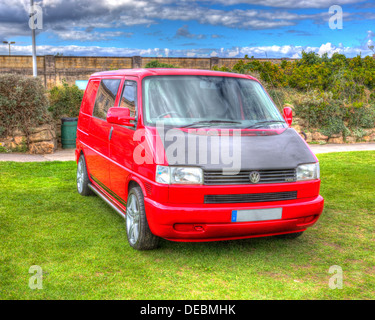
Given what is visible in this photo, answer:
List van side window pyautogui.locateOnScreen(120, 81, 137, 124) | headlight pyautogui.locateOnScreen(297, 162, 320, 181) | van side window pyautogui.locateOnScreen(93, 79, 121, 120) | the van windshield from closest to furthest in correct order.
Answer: headlight pyautogui.locateOnScreen(297, 162, 320, 181), the van windshield, van side window pyautogui.locateOnScreen(120, 81, 137, 124), van side window pyautogui.locateOnScreen(93, 79, 121, 120)

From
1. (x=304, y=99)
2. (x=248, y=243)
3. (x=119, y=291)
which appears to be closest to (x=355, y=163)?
(x=304, y=99)

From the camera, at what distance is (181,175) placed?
4234 millimetres

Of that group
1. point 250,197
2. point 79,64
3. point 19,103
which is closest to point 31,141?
point 19,103

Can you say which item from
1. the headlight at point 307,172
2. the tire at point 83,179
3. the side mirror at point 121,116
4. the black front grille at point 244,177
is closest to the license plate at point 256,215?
the black front grille at point 244,177

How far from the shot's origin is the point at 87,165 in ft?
23.1

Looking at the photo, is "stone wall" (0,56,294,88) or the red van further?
"stone wall" (0,56,294,88)

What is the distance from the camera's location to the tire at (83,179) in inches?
281

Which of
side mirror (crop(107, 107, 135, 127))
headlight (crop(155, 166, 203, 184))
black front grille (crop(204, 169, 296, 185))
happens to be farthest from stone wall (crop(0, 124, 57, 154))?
black front grille (crop(204, 169, 296, 185))

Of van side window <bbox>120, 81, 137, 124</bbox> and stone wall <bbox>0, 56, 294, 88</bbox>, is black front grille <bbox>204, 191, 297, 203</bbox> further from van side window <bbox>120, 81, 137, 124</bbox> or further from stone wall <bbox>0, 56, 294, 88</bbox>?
stone wall <bbox>0, 56, 294, 88</bbox>

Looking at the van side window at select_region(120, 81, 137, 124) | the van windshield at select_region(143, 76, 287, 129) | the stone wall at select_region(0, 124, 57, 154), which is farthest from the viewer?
the stone wall at select_region(0, 124, 57, 154)

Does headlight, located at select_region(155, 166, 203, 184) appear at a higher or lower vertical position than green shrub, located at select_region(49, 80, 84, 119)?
lower

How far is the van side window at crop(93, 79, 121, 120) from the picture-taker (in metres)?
5.90

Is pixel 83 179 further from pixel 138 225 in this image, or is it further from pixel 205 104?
pixel 205 104

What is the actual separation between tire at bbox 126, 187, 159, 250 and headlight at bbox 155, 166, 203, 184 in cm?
54
